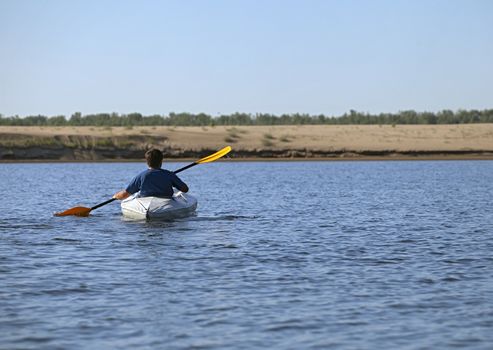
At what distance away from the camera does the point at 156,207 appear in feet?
64.3

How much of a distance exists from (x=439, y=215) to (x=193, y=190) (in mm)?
13509

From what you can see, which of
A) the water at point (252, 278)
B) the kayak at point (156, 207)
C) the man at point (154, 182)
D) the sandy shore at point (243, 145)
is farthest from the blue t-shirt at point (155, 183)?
the sandy shore at point (243, 145)

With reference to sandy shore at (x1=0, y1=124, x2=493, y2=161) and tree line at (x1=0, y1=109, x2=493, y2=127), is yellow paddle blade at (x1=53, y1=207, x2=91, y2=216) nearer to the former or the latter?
sandy shore at (x1=0, y1=124, x2=493, y2=161)

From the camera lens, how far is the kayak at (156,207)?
19.6 m

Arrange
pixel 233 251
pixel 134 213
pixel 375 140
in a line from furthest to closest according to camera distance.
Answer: pixel 375 140 < pixel 134 213 < pixel 233 251

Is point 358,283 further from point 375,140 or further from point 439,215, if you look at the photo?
point 375,140

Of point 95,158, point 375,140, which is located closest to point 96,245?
point 95,158

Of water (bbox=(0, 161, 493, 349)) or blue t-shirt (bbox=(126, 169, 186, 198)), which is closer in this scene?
water (bbox=(0, 161, 493, 349))

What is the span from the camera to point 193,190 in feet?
112

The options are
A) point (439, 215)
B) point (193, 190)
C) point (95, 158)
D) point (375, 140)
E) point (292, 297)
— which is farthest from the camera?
point (375, 140)

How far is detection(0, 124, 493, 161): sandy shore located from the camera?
62.2 m

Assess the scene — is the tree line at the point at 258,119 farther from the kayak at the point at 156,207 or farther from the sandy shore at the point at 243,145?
the kayak at the point at 156,207

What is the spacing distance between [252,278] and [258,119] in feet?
317

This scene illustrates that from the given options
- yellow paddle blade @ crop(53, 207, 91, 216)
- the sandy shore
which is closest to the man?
yellow paddle blade @ crop(53, 207, 91, 216)
